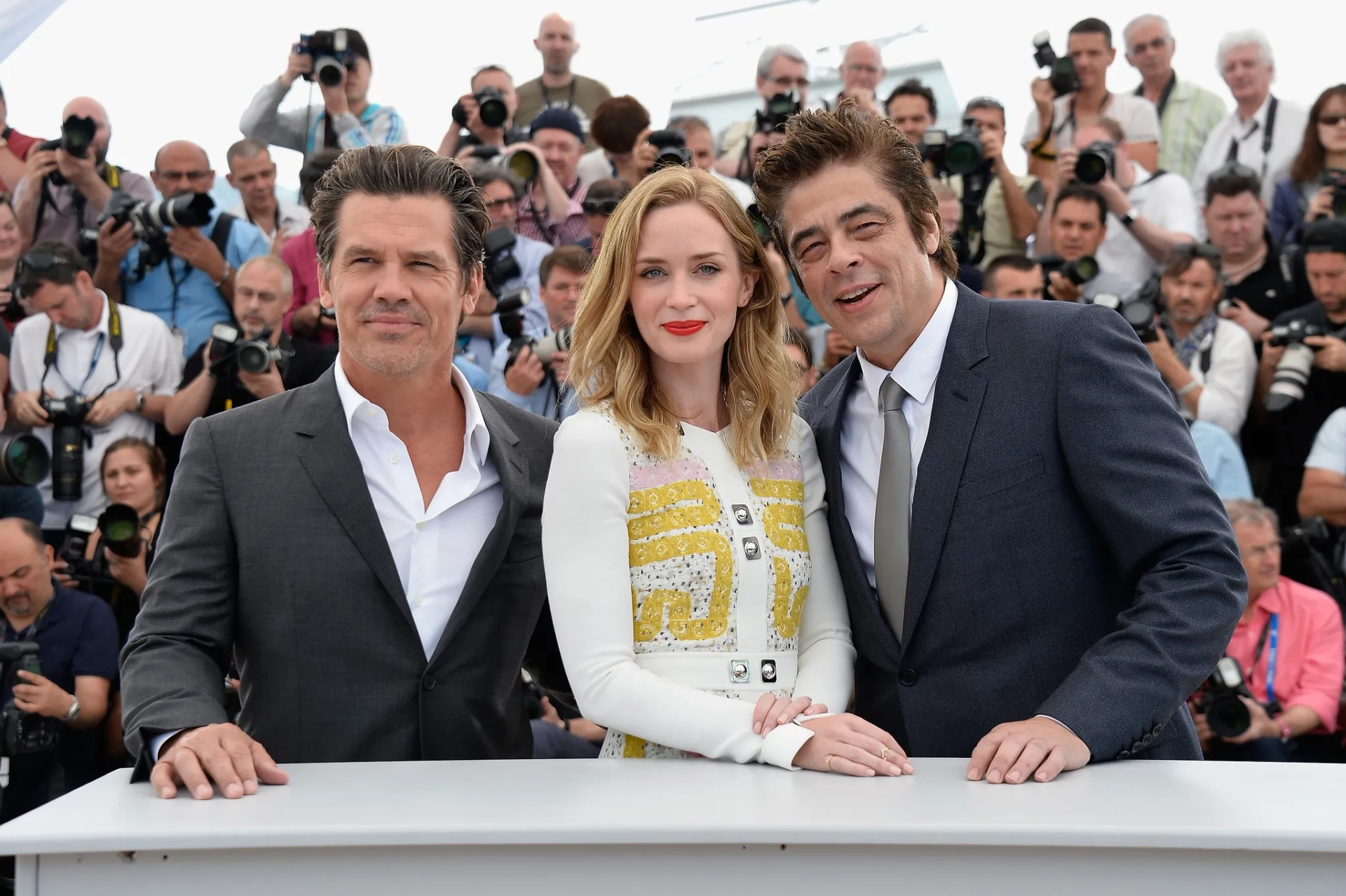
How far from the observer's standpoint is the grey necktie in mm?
2174

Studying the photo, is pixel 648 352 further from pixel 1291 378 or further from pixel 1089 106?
pixel 1089 106

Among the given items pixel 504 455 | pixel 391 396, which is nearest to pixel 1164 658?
pixel 504 455

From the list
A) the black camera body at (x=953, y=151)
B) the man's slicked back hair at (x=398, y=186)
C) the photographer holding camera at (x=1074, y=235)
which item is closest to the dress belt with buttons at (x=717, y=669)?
the man's slicked back hair at (x=398, y=186)

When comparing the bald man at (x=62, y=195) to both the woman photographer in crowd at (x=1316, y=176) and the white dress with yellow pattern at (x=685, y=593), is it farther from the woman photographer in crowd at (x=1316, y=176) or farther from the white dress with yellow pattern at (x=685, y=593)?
the woman photographer in crowd at (x=1316, y=176)

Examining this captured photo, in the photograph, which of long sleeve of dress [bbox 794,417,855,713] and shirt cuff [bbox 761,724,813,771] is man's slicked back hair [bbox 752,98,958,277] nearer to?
long sleeve of dress [bbox 794,417,855,713]

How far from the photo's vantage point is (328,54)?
6.57 metres

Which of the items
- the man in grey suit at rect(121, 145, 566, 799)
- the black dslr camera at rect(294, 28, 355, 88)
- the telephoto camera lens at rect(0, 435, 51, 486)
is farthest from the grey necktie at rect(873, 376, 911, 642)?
the black dslr camera at rect(294, 28, 355, 88)

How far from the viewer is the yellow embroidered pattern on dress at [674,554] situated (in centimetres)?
210

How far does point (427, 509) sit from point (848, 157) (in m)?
0.96

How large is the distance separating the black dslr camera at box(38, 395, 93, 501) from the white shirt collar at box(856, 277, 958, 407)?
4.15 m

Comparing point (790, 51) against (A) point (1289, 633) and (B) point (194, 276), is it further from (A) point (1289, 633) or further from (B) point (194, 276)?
(A) point (1289, 633)

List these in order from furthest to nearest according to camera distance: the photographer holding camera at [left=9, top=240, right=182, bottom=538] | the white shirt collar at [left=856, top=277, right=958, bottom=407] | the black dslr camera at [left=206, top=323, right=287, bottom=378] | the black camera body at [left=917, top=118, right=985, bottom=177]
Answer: the black camera body at [left=917, top=118, right=985, bottom=177], the photographer holding camera at [left=9, top=240, right=182, bottom=538], the black dslr camera at [left=206, top=323, right=287, bottom=378], the white shirt collar at [left=856, top=277, right=958, bottom=407]

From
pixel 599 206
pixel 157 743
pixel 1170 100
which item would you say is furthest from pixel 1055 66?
pixel 157 743

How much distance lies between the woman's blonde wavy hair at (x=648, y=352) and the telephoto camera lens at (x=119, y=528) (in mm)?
3369
